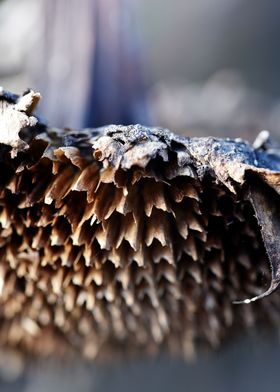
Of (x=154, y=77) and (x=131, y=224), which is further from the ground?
(x=154, y=77)

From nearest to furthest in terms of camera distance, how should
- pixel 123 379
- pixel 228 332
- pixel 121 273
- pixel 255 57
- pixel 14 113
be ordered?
pixel 14 113 < pixel 121 273 < pixel 228 332 < pixel 255 57 < pixel 123 379

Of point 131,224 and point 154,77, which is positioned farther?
point 154,77

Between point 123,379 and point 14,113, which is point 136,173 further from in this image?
point 123,379

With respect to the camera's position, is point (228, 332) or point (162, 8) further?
point (162, 8)

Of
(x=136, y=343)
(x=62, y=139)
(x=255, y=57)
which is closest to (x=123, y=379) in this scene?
(x=136, y=343)

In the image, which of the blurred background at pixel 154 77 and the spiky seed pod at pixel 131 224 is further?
the blurred background at pixel 154 77
